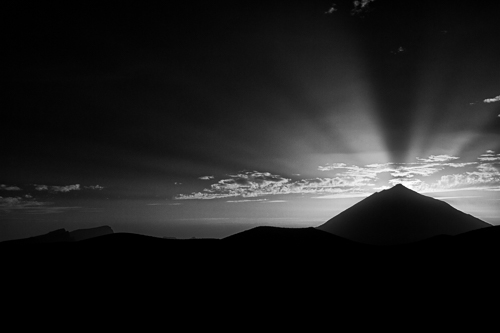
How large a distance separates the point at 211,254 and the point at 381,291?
1962 centimetres

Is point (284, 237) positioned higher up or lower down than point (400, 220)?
higher up

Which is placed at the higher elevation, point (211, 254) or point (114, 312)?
point (211, 254)

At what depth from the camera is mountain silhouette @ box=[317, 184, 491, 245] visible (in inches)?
4830

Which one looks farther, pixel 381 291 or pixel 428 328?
pixel 381 291

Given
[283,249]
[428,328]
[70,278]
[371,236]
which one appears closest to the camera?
[428,328]

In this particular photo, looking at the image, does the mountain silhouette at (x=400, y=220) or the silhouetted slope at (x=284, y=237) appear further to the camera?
the mountain silhouette at (x=400, y=220)

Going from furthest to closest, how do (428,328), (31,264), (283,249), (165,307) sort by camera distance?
(283,249) < (31,264) < (165,307) < (428,328)

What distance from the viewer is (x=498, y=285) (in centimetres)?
2427

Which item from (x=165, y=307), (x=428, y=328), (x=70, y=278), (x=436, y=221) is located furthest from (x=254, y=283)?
(x=436, y=221)

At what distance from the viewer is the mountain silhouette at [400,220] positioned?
→ 12269 centimetres

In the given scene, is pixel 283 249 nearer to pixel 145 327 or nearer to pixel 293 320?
pixel 293 320

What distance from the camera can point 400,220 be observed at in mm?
133000

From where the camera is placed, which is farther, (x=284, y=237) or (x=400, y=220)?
(x=400, y=220)

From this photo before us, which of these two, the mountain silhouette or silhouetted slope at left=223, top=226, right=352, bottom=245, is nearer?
silhouetted slope at left=223, top=226, right=352, bottom=245
